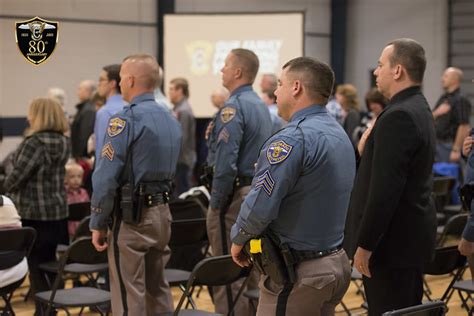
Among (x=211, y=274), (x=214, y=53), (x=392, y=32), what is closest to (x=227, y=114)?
(x=211, y=274)

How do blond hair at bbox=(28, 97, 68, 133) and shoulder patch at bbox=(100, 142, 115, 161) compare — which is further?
blond hair at bbox=(28, 97, 68, 133)

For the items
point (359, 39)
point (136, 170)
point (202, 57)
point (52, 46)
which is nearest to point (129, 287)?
point (136, 170)

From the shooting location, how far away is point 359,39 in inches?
567

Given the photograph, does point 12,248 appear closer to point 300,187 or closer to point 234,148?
point 234,148

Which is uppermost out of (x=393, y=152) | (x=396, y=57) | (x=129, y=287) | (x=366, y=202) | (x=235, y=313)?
(x=396, y=57)

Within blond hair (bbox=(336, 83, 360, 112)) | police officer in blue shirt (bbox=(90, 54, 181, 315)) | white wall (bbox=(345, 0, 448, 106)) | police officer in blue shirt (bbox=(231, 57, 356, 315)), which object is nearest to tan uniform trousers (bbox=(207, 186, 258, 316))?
police officer in blue shirt (bbox=(90, 54, 181, 315))

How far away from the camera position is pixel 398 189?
3.39 meters

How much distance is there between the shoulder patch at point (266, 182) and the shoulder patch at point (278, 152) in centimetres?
5

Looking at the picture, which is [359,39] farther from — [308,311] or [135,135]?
[308,311]

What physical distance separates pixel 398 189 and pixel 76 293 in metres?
2.01

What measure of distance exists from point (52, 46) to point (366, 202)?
1.69 metres

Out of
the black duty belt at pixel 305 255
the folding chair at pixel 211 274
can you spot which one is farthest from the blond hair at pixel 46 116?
the black duty belt at pixel 305 255

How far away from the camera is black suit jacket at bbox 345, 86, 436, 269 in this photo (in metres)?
3.40

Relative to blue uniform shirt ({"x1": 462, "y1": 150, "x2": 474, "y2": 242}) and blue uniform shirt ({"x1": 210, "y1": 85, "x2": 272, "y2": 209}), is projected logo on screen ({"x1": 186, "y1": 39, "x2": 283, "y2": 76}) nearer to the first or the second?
blue uniform shirt ({"x1": 210, "y1": 85, "x2": 272, "y2": 209})
